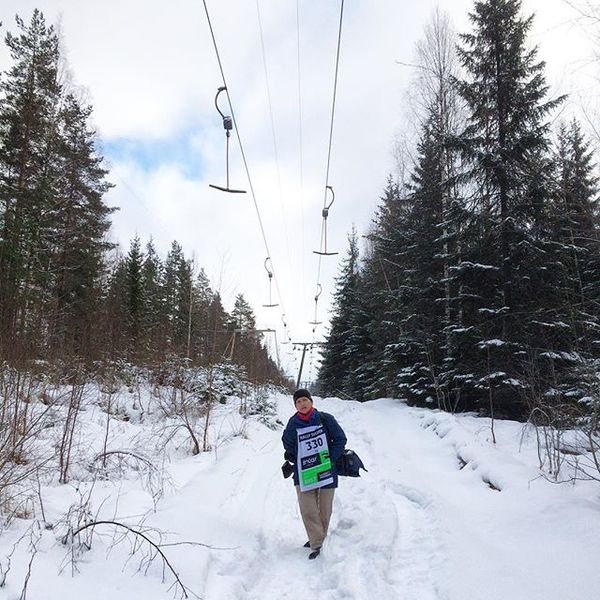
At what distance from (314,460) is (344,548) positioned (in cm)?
94

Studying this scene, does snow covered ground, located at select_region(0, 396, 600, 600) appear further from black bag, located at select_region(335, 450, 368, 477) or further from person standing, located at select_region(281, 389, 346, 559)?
black bag, located at select_region(335, 450, 368, 477)

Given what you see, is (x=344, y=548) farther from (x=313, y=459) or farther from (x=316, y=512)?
(x=313, y=459)

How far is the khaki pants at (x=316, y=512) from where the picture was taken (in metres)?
4.69

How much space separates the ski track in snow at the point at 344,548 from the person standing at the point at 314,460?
1.00ft

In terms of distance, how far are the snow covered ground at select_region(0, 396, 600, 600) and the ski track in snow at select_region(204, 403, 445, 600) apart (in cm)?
2

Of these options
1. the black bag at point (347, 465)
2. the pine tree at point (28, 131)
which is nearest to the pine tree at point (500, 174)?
the black bag at point (347, 465)

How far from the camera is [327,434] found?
5.16 m

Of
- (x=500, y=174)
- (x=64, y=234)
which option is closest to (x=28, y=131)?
(x=64, y=234)

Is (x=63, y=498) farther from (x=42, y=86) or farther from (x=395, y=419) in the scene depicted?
(x=42, y=86)

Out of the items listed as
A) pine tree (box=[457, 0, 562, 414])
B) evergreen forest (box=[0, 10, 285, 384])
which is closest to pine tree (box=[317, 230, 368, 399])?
evergreen forest (box=[0, 10, 285, 384])

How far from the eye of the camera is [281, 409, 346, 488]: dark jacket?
507cm

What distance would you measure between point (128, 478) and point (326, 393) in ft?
112

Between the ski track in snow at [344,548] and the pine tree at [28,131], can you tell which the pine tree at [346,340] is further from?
the ski track in snow at [344,548]

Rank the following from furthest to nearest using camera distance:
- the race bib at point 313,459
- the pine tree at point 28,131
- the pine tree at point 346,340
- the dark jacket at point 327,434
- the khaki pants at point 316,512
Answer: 1. the pine tree at point 346,340
2. the pine tree at point 28,131
3. the dark jacket at point 327,434
4. the race bib at point 313,459
5. the khaki pants at point 316,512
